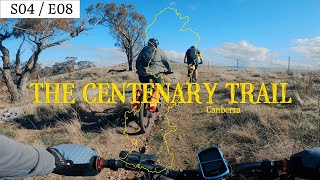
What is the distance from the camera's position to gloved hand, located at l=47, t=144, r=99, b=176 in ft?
5.92

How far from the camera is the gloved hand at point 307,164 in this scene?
1728 millimetres

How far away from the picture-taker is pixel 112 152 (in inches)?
267

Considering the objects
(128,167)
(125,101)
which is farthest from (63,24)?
(128,167)

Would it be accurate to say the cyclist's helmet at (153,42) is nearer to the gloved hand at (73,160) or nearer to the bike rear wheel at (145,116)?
the bike rear wheel at (145,116)

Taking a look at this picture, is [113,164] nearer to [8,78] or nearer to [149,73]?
[149,73]

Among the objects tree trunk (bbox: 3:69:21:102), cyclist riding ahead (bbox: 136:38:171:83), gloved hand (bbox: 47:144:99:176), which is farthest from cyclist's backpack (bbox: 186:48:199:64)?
gloved hand (bbox: 47:144:99:176)

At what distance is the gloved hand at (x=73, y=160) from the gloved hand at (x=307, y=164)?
1.10 m

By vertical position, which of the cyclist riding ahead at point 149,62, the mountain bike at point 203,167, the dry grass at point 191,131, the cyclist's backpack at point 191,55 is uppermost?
the cyclist's backpack at point 191,55

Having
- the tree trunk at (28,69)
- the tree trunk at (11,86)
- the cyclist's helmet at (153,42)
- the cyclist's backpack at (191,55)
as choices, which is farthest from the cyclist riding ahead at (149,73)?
the tree trunk at (28,69)

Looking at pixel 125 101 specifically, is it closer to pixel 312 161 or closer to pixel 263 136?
pixel 263 136

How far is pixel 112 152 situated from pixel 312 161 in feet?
17.7

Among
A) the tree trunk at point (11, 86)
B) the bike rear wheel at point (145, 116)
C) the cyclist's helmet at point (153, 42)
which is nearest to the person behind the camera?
the bike rear wheel at point (145, 116)

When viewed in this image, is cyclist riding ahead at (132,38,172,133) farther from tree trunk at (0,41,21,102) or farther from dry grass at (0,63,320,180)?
tree trunk at (0,41,21,102)

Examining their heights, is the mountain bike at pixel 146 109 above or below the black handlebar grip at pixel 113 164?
below
